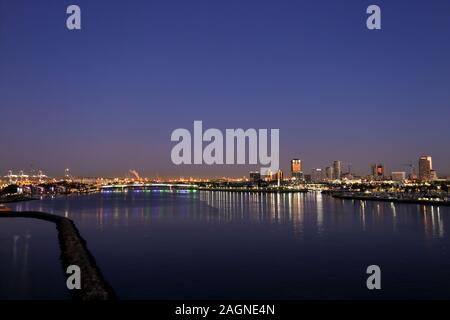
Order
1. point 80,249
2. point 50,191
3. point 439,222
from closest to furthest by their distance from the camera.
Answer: point 80,249
point 439,222
point 50,191

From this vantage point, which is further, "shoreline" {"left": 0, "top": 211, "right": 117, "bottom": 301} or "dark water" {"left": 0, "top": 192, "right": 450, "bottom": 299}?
"dark water" {"left": 0, "top": 192, "right": 450, "bottom": 299}

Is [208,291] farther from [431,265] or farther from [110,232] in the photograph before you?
[110,232]

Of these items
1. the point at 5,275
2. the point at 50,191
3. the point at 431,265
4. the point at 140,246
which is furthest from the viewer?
the point at 50,191

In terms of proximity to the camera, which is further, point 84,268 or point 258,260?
point 258,260

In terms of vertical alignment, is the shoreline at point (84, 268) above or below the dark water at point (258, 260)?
above

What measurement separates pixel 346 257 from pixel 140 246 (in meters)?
7.40

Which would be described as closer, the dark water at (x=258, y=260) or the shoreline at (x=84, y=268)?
the shoreline at (x=84, y=268)

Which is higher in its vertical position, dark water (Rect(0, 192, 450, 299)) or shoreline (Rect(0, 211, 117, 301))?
shoreline (Rect(0, 211, 117, 301))
